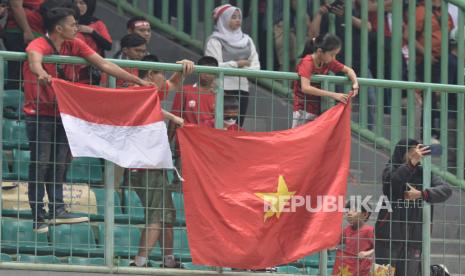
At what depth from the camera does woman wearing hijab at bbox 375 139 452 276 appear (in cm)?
1278

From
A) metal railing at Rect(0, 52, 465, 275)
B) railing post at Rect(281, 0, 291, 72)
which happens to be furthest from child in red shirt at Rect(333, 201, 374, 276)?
railing post at Rect(281, 0, 291, 72)

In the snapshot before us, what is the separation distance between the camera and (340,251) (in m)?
12.7

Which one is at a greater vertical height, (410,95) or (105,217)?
(410,95)

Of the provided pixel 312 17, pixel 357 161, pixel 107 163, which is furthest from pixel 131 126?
pixel 312 17

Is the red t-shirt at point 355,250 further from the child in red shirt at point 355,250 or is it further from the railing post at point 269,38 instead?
the railing post at point 269,38

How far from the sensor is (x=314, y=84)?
12.8m

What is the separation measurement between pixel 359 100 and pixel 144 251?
112 inches

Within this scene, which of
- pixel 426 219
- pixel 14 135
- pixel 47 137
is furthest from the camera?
pixel 426 219

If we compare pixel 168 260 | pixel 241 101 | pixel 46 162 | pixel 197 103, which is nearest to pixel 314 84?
pixel 241 101

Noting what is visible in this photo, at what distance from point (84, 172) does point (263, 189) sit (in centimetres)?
140

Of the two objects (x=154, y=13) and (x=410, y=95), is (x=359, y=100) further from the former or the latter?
(x=154, y=13)

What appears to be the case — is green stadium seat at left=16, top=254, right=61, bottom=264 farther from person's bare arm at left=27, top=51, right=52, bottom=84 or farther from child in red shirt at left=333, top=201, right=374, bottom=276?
child in red shirt at left=333, top=201, right=374, bottom=276

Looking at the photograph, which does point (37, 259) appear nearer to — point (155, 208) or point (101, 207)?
point (101, 207)

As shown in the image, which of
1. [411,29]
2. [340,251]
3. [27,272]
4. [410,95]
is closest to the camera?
[27,272]
